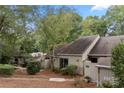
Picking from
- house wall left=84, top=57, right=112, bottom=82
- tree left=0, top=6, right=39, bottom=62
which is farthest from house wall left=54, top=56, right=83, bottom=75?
tree left=0, top=6, right=39, bottom=62

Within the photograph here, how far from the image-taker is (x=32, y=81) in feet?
25.6

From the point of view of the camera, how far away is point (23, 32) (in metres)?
8.16

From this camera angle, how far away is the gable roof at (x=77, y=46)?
7.94 m

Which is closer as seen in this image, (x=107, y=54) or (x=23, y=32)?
(x=107, y=54)

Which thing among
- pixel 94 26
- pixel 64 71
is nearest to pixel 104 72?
pixel 64 71

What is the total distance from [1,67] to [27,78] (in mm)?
652

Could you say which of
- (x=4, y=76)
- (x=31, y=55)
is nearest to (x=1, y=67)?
(x=4, y=76)

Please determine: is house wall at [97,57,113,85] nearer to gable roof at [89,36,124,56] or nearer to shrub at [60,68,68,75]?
gable roof at [89,36,124,56]

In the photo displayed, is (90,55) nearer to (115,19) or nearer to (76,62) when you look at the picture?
(76,62)

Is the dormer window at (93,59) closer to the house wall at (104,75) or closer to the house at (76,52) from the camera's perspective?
the house at (76,52)

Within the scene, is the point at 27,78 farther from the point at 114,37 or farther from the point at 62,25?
the point at 114,37

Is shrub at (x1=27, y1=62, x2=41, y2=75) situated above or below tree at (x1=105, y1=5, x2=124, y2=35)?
below

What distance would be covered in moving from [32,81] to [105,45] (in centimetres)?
191

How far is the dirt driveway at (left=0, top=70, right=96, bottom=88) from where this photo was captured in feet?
25.0
